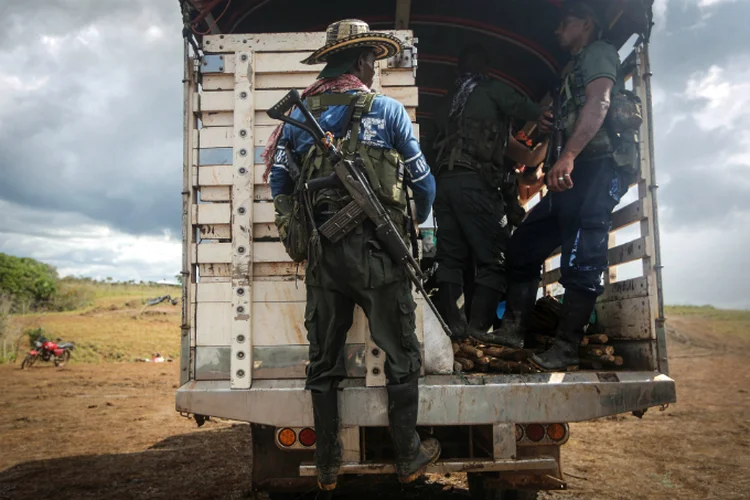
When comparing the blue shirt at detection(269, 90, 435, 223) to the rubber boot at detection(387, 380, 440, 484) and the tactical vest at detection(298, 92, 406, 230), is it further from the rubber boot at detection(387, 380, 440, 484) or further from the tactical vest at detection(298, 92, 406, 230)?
the rubber boot at detection(387, 380, 440, 484)

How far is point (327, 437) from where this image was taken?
9.29 ft

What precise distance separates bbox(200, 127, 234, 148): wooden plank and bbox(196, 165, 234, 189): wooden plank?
0.12 meters

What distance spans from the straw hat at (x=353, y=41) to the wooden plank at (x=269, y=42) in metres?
0.18

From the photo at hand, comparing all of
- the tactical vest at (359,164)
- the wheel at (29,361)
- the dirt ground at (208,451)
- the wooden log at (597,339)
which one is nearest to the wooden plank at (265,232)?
the tactical vest at (359,164)

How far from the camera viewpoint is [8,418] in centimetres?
830

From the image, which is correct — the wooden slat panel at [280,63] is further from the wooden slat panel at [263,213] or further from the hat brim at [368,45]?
the wooden slat panel at [263,213]

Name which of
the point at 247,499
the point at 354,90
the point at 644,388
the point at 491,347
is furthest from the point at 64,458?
the point at 644,388

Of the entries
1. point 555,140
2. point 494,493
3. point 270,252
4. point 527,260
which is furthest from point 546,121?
point 494,493

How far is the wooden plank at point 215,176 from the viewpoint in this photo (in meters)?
3.12

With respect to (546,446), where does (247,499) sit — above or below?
below

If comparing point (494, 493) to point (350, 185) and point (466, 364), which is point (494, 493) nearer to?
point (466, 364)

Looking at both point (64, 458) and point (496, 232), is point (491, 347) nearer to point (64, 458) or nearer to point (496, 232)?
point (496, 232)

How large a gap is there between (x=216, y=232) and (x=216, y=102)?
69 cm

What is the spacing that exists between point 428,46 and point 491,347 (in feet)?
8.34
